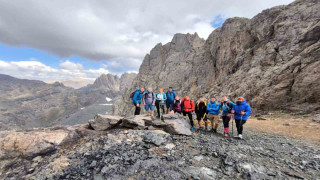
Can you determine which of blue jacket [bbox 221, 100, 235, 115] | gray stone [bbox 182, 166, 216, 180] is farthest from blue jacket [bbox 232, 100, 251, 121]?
gray stone [bbox 182, 166, 216, 180]

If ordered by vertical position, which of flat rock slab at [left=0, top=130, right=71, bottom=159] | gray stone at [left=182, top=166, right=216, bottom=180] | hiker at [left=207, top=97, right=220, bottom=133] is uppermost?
hiker at [left=207, top=97, right=220, bottom=133]

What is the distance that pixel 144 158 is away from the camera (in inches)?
276

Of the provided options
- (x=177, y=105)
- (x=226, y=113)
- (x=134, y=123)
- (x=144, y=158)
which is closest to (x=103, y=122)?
(x=134, y=123)

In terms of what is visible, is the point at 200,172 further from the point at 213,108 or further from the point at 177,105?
the point at 177,105

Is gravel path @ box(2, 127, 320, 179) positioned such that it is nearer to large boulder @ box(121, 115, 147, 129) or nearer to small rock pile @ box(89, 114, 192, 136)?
small rock pile @ box(89, 114, 192, 136)

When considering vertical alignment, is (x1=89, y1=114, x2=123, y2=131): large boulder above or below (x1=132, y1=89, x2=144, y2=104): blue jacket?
below

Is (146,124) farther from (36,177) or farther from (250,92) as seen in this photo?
(250,92)

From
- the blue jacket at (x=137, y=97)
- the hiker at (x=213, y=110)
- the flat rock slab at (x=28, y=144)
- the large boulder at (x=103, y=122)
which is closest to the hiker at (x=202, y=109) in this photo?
the hiker at (x=213, y=110)

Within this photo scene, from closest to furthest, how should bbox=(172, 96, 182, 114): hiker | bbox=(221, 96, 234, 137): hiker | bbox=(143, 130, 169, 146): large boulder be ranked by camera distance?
bbox=(143, 130, 169, 146): large boulder
bbox=(221, 96, 234, 137): hiker
bbox=(172, 96, 182, 114): hiker

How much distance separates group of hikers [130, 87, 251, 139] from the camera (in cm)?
1059

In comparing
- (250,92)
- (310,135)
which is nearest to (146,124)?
(310,135)

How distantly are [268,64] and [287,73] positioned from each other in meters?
7.79

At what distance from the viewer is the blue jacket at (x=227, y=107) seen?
11.1 m

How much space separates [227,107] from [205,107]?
175 cm
